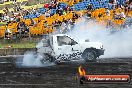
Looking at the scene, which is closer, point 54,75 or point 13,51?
point 54,75

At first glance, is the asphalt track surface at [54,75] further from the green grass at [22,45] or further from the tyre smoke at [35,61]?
the green grass at [22,45]

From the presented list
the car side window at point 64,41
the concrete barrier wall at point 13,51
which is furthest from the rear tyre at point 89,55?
the concrete barrier wall at point 13,51

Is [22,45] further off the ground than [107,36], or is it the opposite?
[107,36]

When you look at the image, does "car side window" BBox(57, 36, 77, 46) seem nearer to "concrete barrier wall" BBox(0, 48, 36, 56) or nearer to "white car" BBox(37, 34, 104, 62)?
"white car" BBox(37, 34, 104, 62)

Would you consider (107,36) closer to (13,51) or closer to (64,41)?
(64,41)

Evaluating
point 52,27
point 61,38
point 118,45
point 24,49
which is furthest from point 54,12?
point 61,38

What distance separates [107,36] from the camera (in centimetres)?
3147

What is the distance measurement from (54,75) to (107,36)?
12.1m

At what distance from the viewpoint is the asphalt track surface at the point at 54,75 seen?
1734cm

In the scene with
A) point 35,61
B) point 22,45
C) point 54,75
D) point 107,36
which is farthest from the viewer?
point 22,45

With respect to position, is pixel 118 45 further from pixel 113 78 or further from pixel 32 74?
pixel 113 78

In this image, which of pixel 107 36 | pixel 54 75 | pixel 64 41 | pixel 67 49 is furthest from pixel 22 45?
pixel 54 75

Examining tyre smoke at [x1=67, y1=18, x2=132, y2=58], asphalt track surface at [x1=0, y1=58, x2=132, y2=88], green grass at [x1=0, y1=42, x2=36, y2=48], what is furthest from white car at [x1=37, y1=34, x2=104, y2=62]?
green grass at [x1=0, y1=42, x2=36, y2=48]

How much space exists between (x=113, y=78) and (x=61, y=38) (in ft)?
43.2
